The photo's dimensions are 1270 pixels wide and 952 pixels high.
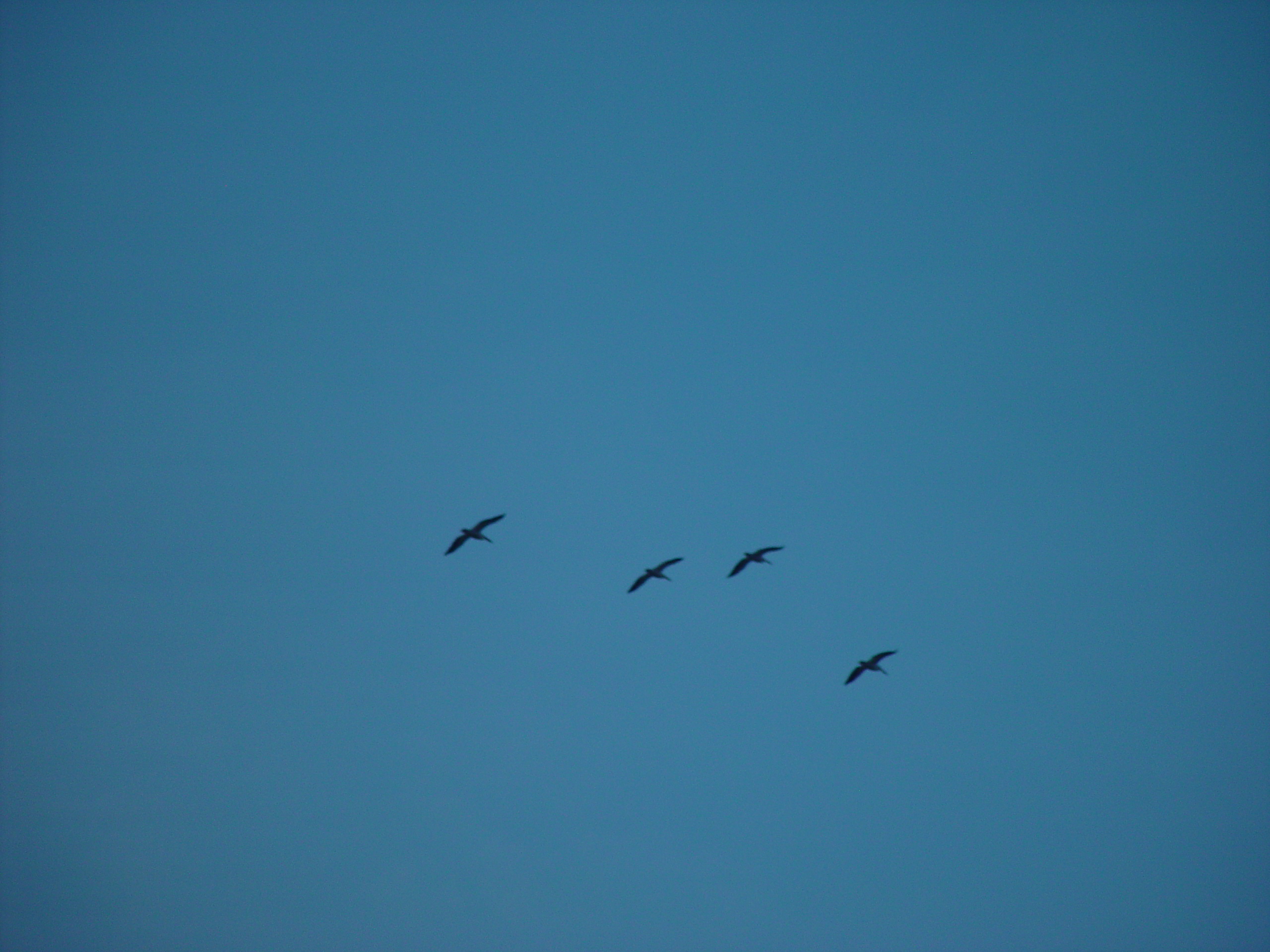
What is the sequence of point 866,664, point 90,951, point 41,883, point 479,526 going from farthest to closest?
point 41,883 → point 90,951 → point 866,664 → point 479,526

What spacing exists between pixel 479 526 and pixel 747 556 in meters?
13.7

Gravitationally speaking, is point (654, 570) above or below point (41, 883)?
above

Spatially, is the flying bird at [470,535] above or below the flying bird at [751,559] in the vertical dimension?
below

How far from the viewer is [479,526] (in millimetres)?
49656

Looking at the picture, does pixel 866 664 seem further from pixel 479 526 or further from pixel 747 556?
pixel 479 526

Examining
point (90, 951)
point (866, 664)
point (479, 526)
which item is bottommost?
point (90, 951)

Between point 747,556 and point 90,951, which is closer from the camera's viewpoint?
point 747,556

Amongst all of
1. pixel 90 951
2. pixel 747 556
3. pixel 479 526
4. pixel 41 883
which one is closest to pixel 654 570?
pixel 747 556

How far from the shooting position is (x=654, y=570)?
187 feet

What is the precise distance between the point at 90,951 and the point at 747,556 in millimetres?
107395

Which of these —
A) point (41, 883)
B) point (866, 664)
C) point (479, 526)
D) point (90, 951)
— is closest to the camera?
point (479, 526)

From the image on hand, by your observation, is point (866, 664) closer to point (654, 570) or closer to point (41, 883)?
point (654, 570)

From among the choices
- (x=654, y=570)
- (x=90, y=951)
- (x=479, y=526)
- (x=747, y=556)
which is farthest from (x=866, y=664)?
(x=90, y=951)

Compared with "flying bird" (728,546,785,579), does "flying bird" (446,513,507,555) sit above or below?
below
